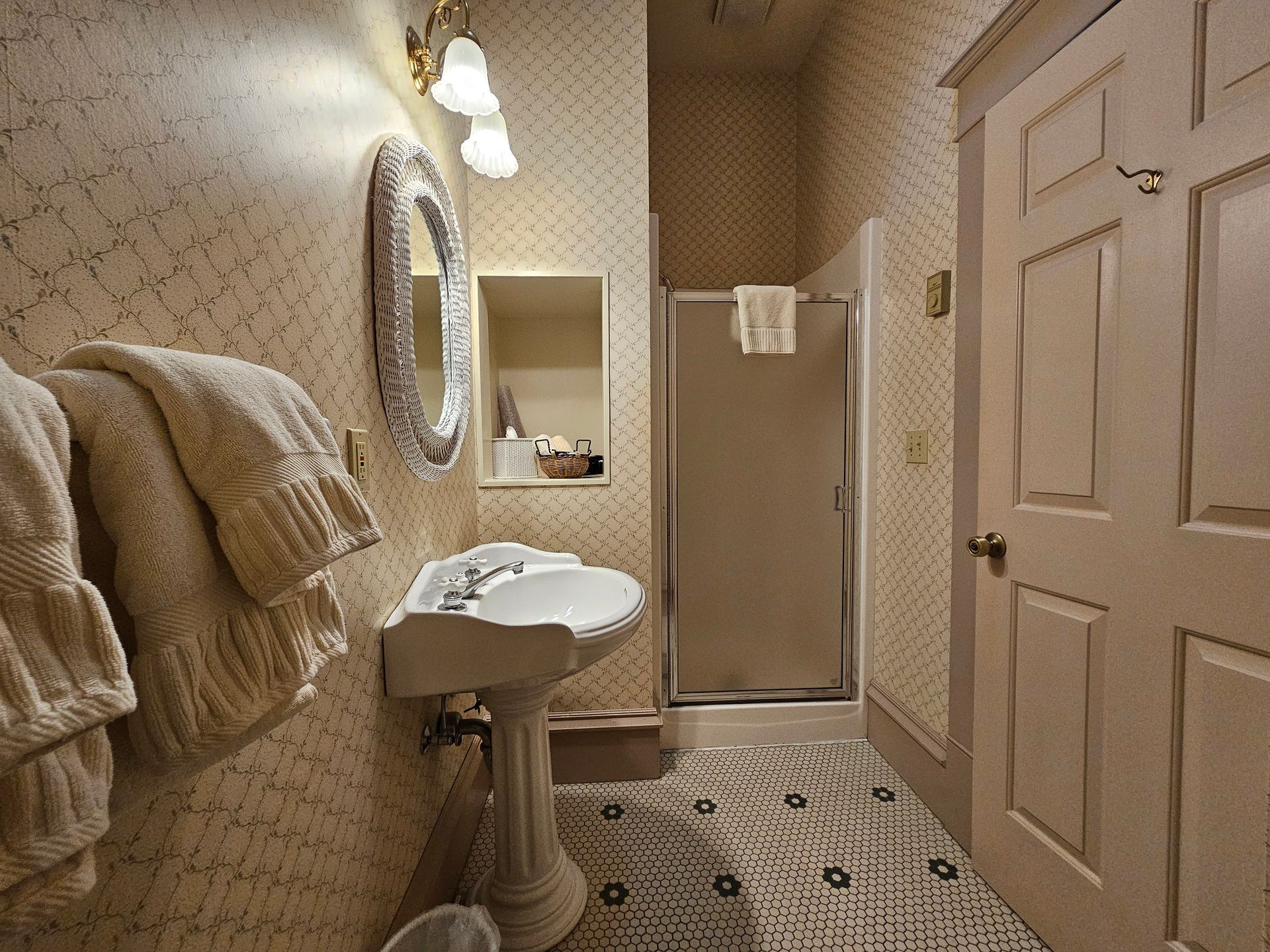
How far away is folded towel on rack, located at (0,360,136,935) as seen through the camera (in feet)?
0.83

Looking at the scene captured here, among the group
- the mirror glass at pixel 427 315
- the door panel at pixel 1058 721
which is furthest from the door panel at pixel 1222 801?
the mirror glass at pixel 427 315

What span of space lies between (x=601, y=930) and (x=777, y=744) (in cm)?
92

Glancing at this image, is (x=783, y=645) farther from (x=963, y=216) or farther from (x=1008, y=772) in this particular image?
(x=963, y=216)

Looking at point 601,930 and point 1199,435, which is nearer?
point 1199,435

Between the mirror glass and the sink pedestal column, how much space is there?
73 centimetres

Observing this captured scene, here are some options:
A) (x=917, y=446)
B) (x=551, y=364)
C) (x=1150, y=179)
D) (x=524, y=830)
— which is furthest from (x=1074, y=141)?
(x=524, y=830)

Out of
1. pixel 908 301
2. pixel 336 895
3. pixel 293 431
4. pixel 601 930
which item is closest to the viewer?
pixel 293 431

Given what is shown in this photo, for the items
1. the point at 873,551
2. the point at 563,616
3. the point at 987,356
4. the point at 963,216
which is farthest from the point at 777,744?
the point at 963,216

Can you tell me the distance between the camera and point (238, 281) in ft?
2.07

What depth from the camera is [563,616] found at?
4.46ft

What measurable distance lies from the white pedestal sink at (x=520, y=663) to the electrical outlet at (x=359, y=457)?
29 centimetres

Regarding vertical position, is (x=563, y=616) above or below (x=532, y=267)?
below

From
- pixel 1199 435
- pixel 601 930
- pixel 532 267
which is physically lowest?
pixel 601 930

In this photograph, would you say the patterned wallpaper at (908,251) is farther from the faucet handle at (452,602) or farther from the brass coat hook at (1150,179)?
the faucet handle at (452,602)
